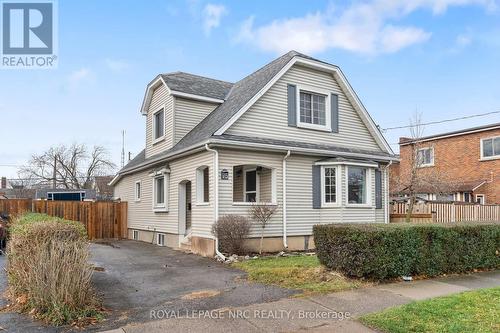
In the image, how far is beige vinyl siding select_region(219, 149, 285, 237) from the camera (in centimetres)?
1268

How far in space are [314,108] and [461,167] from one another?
55.9 feet

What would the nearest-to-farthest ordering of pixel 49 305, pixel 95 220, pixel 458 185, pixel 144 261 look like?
pixel 49 305
pixel 144 261
pixel 95 220
pixel 458 185

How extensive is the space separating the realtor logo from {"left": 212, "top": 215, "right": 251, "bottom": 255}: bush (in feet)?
23.3

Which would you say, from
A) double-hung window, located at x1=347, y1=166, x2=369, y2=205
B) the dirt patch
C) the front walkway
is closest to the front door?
double-hung window, located at x1=347, y1=166, x2=369, y2=205

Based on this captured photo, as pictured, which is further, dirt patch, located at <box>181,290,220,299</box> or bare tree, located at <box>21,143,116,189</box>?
bare tree, located at <box>21,143,116,189</box>

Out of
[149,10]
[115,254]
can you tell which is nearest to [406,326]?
[115,254]

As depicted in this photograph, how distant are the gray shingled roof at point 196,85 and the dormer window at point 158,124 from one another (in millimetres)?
1277

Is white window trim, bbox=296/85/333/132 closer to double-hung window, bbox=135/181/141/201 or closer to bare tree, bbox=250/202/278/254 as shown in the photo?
bare tree, bbox=250/202/278/254

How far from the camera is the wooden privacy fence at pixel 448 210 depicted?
59.2ft

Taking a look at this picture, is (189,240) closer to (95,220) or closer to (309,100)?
(309,100)

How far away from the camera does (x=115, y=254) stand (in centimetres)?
1377

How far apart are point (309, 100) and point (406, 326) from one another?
11.0 metres

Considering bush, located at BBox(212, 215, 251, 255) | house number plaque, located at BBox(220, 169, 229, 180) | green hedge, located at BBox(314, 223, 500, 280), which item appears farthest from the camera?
house number plaque, located at BBox(220, 169, 229, 180)

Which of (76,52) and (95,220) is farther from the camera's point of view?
(95,220)
